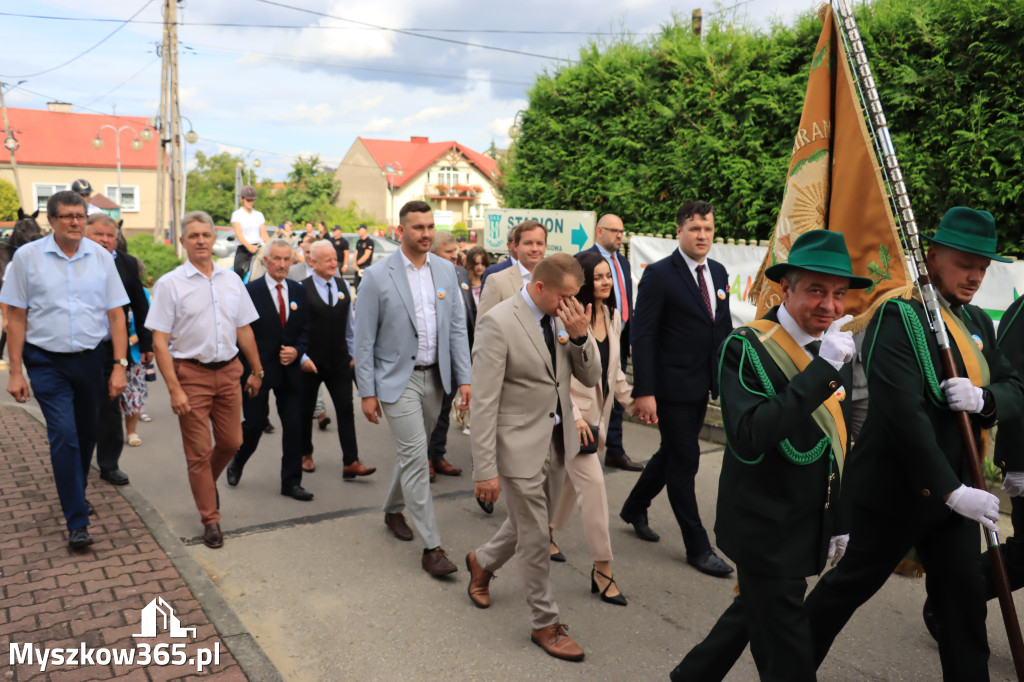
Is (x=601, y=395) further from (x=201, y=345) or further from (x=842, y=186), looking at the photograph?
(x=201, y=345)

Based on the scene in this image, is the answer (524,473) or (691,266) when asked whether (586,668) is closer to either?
(524,473)

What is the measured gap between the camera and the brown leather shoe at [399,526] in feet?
18.4

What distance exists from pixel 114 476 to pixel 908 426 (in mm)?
5869

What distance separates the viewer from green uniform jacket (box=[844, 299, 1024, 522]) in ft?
10.3

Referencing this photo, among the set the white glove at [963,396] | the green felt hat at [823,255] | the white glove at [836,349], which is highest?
the green felt hat at [823,255]

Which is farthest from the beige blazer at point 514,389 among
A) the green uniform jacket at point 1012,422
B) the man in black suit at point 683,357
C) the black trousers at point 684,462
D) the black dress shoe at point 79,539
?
the black dress shoe at point 79,539

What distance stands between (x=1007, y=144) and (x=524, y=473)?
17.6 ft

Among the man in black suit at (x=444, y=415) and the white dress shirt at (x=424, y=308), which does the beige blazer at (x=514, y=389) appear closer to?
the white dress shirt at (x=424, y=308)

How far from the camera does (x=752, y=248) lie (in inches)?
341

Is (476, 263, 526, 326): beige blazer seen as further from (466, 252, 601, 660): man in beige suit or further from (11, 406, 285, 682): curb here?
(11, 406, 285, 682): curb

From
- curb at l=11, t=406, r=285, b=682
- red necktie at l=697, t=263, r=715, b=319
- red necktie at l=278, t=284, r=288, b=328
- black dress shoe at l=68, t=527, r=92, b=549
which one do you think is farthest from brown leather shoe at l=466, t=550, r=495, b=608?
red necktie at l=278, t=284, r=288, b=328

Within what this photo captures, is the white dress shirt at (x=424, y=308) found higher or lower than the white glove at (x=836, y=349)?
lower

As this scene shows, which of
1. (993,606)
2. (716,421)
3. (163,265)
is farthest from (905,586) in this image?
(163,265)

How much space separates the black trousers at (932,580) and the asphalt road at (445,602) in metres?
0.67
